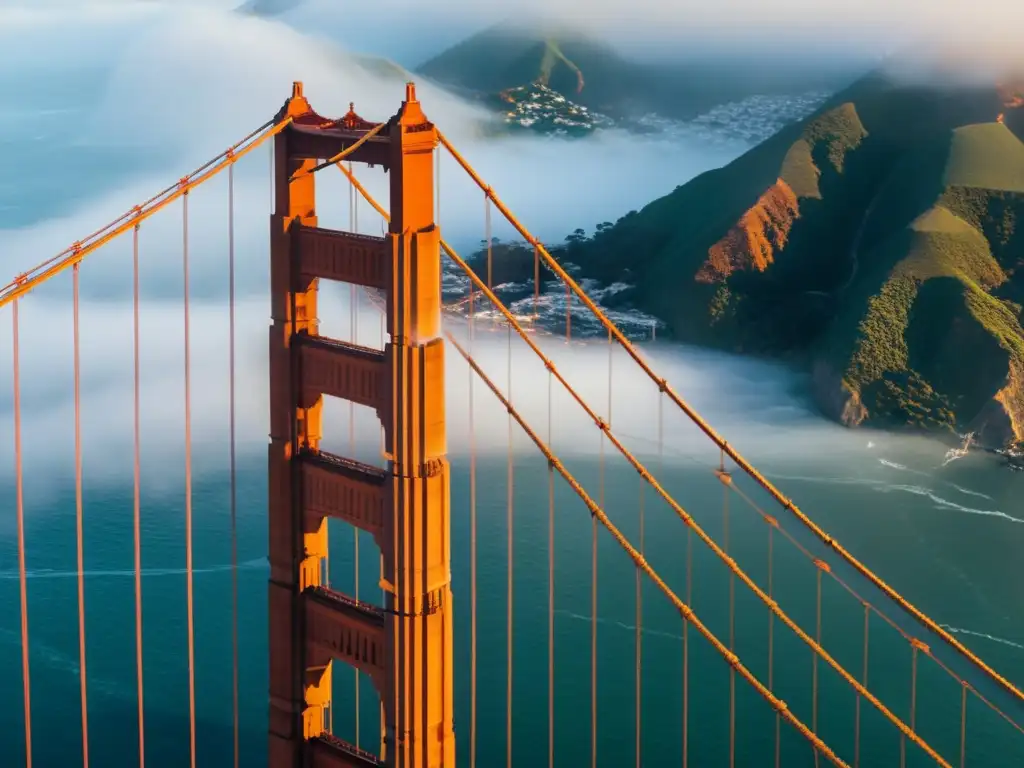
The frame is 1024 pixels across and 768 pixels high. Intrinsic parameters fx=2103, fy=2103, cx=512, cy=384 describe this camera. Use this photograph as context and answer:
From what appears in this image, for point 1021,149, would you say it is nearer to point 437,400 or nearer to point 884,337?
point 884,337

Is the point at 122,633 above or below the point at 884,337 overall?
below

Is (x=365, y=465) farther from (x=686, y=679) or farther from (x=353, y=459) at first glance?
(x=686, y=679)

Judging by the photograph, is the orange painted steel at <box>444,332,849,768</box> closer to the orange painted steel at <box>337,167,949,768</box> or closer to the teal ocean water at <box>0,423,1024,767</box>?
the orange painted steel at <box>337,167,949,768</box>

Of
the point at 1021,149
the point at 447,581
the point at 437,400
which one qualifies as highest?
the point at 1021,149

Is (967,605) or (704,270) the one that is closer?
(967,605)

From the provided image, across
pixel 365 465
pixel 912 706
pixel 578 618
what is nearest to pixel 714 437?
pixel 365 465

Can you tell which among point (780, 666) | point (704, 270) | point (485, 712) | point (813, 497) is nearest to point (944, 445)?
point (813, 497)
